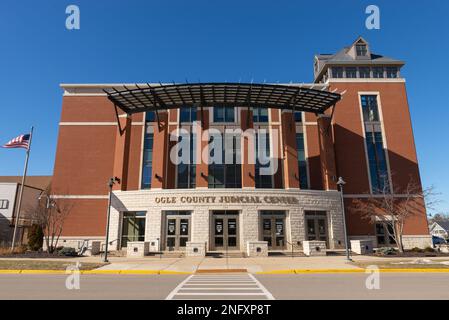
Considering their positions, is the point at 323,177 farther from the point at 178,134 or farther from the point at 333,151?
the point at 178,134

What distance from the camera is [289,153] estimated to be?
31.7 m

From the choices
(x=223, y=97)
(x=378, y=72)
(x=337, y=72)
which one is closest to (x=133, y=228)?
(x=223, y=97)

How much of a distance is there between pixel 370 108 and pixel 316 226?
1681 cm

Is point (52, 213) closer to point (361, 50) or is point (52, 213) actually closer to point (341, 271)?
point (341, 271)

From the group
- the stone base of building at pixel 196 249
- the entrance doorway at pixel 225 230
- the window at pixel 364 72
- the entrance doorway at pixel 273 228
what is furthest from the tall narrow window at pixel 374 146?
the stone base of building at pixel 196 249

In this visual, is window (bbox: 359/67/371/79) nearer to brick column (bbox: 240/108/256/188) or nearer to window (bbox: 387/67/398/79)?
window (bbox: 387/67/398/79)

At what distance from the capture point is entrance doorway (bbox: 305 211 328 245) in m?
30.1

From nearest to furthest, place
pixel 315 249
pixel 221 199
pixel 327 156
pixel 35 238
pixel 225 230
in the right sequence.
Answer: pixel 315 249 → pixel 35 238 → pixel 225 230 → pixel 221 199 → pixel 327 156

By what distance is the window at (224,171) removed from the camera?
32250 mm

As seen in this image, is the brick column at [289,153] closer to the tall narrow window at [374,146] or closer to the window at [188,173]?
the window at [188,173]

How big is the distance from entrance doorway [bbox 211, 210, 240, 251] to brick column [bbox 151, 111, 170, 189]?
21.0 ft

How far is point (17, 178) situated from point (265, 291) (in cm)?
6937

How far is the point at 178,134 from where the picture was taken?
34.4 metres
